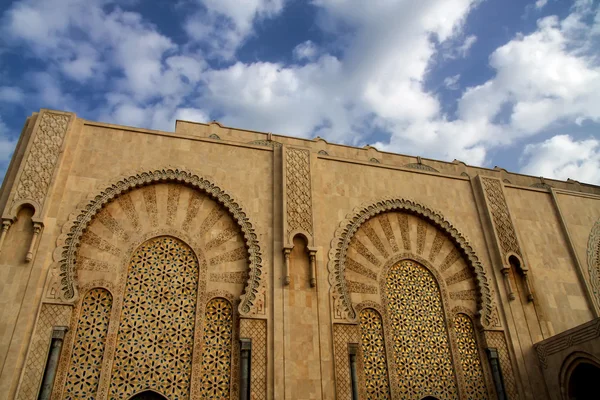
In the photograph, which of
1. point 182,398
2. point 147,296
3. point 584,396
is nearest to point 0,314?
point 147,296

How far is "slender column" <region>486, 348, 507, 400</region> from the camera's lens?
7.44 meters

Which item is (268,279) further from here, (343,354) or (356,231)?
(356,231)

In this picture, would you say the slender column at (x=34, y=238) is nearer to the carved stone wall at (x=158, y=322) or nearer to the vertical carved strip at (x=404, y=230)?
the carved stone wall at (x=158, y=322)

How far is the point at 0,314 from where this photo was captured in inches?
236

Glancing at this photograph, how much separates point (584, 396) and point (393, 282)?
3303 millimetres

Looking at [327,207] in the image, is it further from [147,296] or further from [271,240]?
[147,296]

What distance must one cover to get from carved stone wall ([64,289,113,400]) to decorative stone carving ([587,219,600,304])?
27.1 feet

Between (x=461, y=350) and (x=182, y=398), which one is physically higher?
(x=461, y=350)

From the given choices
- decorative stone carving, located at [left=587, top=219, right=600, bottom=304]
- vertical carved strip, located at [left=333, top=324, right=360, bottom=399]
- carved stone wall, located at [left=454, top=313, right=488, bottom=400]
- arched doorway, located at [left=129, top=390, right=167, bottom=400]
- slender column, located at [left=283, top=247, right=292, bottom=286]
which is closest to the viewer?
arched doorway, located at [left=129, top=390, right=167, bottom=400]

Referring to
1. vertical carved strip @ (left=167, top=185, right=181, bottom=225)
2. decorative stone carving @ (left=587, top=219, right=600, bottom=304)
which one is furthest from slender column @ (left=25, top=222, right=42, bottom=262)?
decorative stone carving @ (left=587, top=219, right=600, bottom=304)

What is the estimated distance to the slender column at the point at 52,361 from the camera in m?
5.75

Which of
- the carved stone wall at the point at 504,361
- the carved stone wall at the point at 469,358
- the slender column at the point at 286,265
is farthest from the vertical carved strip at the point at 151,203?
the carved stone wall at the point at 504,361

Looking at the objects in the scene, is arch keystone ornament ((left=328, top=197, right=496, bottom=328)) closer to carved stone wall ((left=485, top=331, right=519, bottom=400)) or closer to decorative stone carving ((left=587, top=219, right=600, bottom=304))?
carved stone wall ((left=485, top=331, right=519, bottom=400))

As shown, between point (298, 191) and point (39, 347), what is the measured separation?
165 inches
